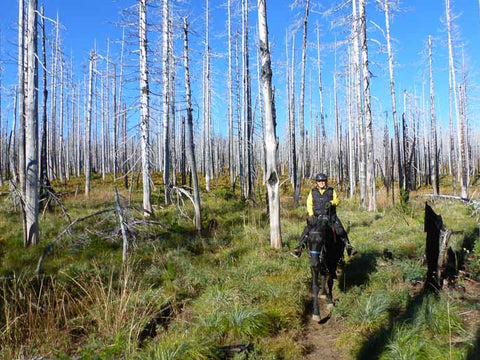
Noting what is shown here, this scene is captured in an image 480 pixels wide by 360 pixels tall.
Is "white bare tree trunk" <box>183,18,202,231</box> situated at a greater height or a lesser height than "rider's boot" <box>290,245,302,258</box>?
greater

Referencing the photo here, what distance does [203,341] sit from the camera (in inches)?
154

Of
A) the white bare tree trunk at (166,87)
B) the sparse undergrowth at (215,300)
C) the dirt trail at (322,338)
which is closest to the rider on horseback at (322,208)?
the sparse undergrowth at (215,300)

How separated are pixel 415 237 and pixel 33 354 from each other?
8.70 meters

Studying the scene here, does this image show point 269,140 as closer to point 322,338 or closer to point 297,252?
point 297,252

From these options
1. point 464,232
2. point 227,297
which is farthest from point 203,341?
point 464,232

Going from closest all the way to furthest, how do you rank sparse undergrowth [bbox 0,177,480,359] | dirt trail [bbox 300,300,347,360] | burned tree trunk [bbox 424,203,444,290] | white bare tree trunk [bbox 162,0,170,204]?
sparse undergrowth [bbox 0,177,480,359], dirt trail [bbox 300,300,347,360], burned tree trunk [bbox 424,203,444,290], white bare tree trunk [bbox 162,0,170,204]

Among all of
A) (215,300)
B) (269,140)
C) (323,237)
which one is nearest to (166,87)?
(269,140)

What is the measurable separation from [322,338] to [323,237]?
147cm

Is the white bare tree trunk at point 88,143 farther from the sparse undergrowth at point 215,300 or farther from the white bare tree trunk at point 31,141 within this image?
the white bare tree trunk at point 31,141

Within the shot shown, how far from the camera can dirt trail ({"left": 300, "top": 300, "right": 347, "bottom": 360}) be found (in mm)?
4137

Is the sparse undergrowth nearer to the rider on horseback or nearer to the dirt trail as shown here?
the dirt trail

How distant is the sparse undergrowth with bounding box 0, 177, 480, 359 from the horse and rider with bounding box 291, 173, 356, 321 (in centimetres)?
54

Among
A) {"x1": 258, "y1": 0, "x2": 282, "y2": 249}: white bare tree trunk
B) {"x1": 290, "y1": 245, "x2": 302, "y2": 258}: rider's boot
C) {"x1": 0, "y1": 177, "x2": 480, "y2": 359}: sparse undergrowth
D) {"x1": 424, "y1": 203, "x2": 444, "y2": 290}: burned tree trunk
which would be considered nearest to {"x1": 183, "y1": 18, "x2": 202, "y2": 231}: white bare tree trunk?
{"x1": 0, "y1": 177, "x2": 480, "y2": 359}: sparse undergrowth

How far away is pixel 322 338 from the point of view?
4551mm
